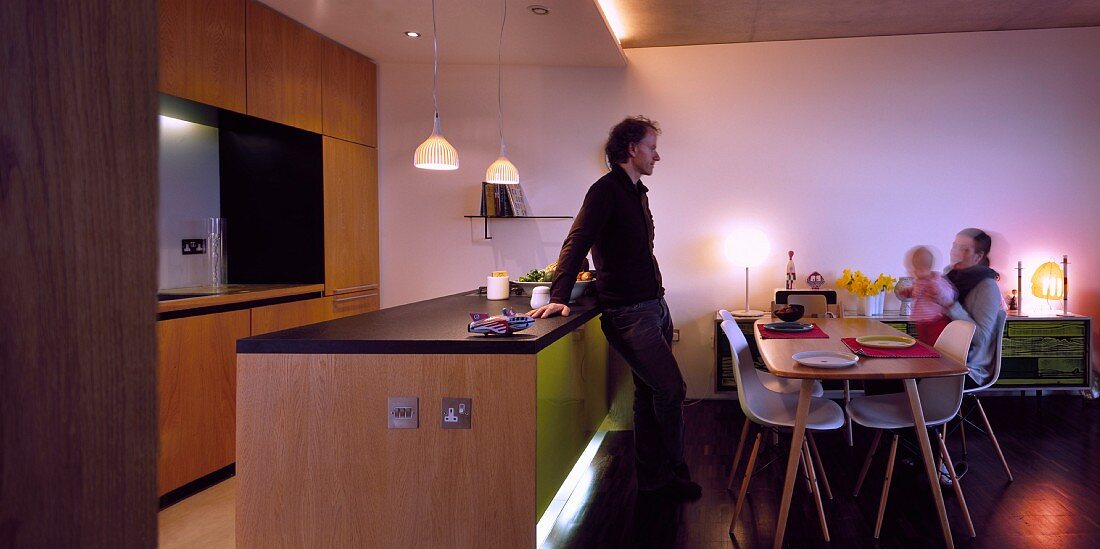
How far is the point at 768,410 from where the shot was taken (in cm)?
288

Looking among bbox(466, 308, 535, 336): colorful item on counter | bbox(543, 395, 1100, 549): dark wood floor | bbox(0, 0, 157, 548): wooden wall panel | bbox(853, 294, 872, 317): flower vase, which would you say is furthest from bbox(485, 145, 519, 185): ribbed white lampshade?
bbox(0, 0, 157, 548): wooden wall panel

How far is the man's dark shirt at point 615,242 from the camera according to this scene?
2998 millimetres

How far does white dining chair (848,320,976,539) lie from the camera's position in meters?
2.71

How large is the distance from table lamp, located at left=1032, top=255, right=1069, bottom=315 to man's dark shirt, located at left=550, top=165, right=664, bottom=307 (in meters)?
3.49

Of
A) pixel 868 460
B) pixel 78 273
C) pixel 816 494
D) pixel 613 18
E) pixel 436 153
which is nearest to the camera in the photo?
pixel 78 273

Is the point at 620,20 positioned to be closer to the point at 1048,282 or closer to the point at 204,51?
the point at 204,51

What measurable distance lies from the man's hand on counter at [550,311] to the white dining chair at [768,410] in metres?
0.75

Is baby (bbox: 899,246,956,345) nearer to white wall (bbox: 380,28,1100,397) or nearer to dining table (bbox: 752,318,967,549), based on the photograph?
dining table (bbox: 752,318,967,549)

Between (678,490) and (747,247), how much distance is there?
2.45 metres

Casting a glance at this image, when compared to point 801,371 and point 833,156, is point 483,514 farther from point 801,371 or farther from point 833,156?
point 833,156

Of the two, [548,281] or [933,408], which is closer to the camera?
[933,408]

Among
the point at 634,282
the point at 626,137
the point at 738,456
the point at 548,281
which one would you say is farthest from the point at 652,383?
the point at 626,137

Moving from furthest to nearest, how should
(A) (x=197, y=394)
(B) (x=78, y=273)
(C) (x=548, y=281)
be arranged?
(C) (x=548, y=281)
(A) (x=197, y=394)
(B) (x=78, y=273)

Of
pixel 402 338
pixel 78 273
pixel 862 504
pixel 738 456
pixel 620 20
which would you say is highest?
pixel 620 20
